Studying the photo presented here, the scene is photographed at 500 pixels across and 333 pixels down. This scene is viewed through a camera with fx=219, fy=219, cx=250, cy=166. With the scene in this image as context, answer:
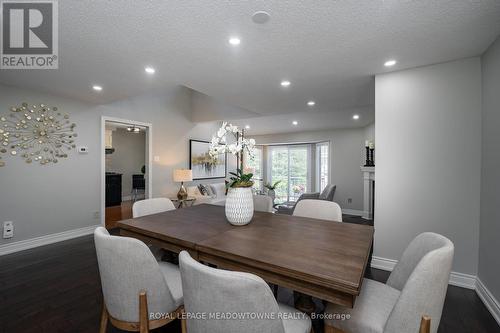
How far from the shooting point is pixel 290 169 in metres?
7.90

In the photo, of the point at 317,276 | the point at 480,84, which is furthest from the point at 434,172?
the point at 317,276

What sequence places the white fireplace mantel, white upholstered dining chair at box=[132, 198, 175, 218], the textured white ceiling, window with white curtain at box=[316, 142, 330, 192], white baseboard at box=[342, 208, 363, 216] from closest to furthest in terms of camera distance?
the textured white ceiling → white upholstered dining chair at box=[132, 198, 175, 218] → the white fireplace mantel → white baseboard at box=[342, 208, 363, 216] → window with white curtain at box=[316, 142, 330, 192]

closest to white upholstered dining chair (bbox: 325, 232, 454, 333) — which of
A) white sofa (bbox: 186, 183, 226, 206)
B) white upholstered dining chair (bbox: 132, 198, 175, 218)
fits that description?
white upholstered dining chair (bbox: 132, 198, 175, 218)

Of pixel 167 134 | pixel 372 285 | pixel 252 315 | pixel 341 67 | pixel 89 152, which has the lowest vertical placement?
pixel 372 285

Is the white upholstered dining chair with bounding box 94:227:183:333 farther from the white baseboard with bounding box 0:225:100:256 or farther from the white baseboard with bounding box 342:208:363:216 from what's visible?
the white baseboard with bounding box 342:208:363:216

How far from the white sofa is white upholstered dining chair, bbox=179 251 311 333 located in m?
4.12

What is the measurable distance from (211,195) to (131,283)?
176 inches

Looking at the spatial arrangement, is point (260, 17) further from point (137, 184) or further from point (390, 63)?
point (137, 184)

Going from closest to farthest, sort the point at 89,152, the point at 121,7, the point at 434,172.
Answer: the point at 121,7
the point at 434,172
the point at 89,152

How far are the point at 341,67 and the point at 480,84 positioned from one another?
131cm

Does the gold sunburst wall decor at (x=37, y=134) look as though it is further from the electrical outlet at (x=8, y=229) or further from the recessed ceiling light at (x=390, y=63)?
the recessed ceiling light at (x=390, y=63)

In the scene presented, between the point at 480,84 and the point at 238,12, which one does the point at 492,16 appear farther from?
the point at 238,12

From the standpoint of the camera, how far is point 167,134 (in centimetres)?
523

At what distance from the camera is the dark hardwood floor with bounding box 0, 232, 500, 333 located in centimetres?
166
